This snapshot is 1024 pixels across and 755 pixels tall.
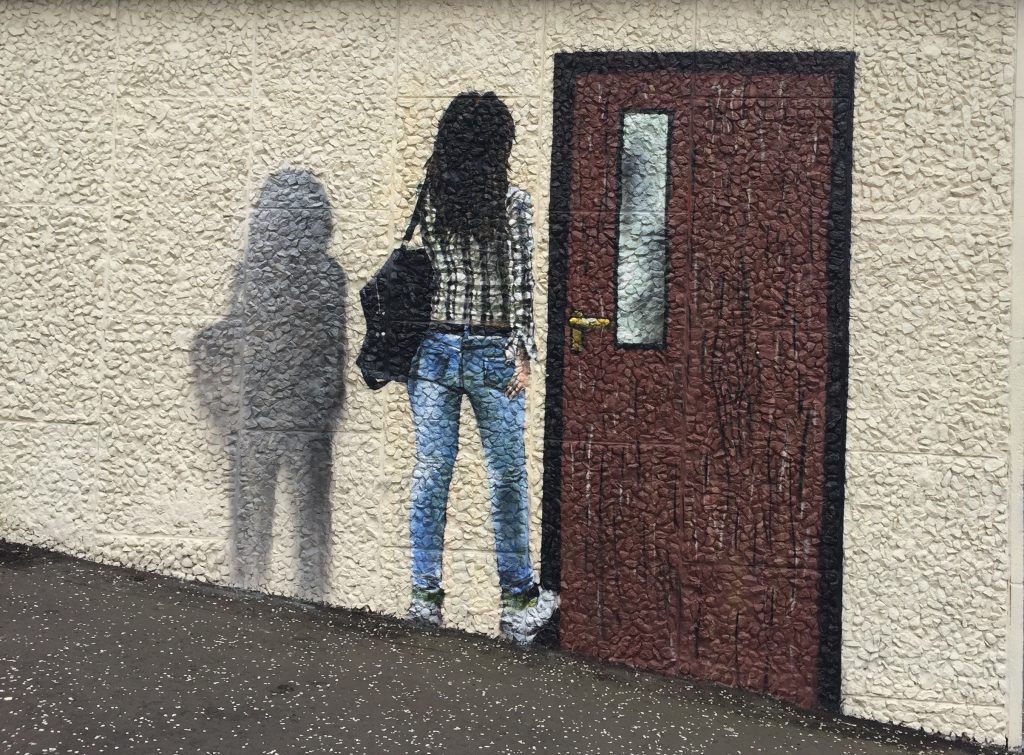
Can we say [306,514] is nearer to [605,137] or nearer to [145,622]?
[145,622]

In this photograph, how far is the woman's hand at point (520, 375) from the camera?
145 inches

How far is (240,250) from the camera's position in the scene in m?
3.81

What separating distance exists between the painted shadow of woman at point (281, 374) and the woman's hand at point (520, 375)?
2.48 feet

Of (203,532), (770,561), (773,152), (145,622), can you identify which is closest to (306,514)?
(203,532)

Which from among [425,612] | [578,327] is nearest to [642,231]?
[578,327]

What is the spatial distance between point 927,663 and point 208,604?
Answer: 303 centimetres

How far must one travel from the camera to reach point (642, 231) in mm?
3633

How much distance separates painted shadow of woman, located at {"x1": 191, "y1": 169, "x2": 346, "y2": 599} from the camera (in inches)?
148

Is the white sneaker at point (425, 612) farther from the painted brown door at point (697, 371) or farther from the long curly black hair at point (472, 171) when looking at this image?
the long curly black hair at point (472, 171)

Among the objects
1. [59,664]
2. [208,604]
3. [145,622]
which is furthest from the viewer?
[208,604]

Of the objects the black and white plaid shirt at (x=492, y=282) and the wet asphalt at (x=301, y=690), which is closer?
the wet asphalt at (x=301, y=690)

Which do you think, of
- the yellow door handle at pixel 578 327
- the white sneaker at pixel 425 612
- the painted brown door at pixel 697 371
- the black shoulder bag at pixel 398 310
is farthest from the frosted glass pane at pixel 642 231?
the white sneaker at pixel 425 612

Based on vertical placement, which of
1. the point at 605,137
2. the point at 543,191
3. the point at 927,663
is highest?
the point at 605,137

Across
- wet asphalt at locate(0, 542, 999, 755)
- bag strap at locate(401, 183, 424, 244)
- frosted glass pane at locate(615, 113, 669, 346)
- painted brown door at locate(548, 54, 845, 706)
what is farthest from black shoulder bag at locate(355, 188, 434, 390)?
wet asphalt at locate(0, 542, 999, 755)
